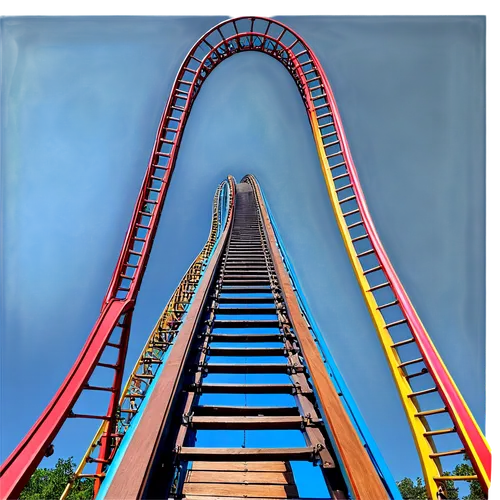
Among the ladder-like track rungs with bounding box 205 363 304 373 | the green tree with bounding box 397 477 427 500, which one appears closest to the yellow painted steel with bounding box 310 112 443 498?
the ladder-like track rungs with bounding box 205 363 304 373

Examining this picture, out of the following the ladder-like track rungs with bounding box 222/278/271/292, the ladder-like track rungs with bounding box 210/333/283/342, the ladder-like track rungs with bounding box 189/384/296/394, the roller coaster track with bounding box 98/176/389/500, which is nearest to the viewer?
the roller coaster track with bounding box 98/176/389/500

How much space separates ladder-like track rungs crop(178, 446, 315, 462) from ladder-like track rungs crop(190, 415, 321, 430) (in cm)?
29

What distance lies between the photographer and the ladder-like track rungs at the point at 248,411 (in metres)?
2.88

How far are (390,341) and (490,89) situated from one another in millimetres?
2680

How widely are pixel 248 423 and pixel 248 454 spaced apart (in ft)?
1.19

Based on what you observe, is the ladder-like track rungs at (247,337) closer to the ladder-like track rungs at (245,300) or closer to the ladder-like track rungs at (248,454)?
the ladder-like track rungs at (245,300)

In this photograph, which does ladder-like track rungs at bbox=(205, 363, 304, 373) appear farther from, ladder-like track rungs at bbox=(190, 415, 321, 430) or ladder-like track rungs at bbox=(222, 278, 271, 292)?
ladder-like track rungs at bbox=(222, 278, 271, 292)

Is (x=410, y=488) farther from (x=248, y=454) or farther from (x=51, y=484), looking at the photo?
(x=248, y=454)

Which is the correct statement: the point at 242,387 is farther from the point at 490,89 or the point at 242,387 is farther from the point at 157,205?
the point at 157,205

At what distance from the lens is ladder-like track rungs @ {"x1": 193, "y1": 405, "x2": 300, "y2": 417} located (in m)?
2.88

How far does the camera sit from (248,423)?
2.67m

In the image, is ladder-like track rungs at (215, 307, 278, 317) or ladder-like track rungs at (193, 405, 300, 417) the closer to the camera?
ladder-like track rungs at (193, 405, 300, 417)

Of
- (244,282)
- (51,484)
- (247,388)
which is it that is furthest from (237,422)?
(51,484)

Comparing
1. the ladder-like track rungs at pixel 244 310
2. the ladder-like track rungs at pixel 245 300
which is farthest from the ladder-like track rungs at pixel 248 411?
the ladder-like track rungs at pixel 245 300
